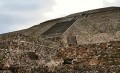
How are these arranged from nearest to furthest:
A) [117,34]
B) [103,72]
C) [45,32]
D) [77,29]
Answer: [103,72]
[117,34]
[77,29]
[45,32]

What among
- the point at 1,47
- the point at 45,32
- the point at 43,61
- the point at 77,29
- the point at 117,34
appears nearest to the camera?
the point at 1,47

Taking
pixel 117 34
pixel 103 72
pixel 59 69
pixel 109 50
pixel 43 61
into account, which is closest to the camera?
pixel 103 72

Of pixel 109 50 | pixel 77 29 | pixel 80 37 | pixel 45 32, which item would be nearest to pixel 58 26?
pixel 45 32

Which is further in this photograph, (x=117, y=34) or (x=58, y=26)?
(x=58, y=26)

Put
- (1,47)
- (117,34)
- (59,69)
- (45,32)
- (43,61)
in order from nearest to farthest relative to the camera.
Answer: (59,69), (1,47), (43,61), (117,34), (45,32)

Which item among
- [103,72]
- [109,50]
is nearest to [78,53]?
[109,50]

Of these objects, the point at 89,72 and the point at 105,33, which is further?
the point at 105,33

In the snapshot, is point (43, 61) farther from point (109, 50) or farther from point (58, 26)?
point (58, 26)

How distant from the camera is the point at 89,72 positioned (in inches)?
285

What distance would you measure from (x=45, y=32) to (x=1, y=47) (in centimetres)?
2178

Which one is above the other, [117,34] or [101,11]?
[101,11]

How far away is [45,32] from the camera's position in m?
33.2

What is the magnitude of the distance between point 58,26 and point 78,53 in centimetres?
2523

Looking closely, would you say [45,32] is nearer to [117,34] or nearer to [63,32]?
[63,32]
